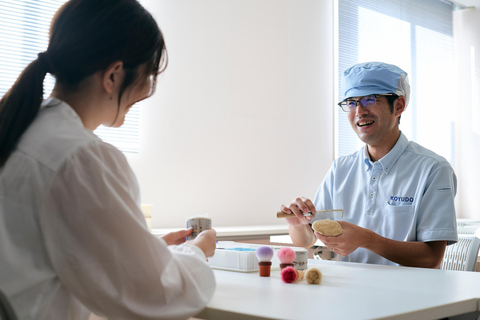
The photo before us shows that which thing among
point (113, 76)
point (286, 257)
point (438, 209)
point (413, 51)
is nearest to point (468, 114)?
point (413, 51)

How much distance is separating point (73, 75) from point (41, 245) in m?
0.35

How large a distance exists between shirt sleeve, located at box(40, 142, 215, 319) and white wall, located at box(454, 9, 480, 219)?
5.80m

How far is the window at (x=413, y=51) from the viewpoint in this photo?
4.97 m

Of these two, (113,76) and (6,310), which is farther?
(113,76)

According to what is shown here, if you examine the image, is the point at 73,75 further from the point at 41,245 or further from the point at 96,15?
the point at 41,245

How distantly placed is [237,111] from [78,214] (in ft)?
10.4

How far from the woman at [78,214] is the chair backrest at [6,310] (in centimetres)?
4

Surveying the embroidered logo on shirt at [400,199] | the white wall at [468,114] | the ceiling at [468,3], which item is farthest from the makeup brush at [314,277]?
the ceiling at [468,3]

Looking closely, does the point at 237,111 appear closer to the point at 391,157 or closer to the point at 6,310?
the point at 391,157

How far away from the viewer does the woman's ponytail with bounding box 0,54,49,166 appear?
912mm

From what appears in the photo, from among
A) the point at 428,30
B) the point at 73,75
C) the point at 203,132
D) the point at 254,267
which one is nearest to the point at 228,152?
the point at 203,132

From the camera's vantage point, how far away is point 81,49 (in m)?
0.97

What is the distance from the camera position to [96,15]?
973 mm

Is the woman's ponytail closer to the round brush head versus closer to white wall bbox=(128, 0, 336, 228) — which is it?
the round brush head
